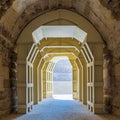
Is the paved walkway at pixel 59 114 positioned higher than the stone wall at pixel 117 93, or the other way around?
the stone wall at pixel 117 93

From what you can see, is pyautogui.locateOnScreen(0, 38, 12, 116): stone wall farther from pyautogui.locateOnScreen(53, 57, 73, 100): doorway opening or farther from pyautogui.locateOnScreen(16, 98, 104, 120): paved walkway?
pyautogui.locateOnScreen(53, 57, 73, 100): doorway opening

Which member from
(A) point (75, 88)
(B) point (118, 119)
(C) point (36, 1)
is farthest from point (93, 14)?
(A) point (75, 88)

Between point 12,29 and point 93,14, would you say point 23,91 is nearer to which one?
point 12,29

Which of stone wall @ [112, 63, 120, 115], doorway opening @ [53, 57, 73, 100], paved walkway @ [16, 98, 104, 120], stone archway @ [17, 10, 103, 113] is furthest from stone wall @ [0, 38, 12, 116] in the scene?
doorway opening @ [53, 57, 73, 100]

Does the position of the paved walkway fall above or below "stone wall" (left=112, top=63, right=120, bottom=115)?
below

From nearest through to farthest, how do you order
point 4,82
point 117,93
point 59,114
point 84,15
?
point 117,93 < point 4,82 < point 59,114 < point 84,15

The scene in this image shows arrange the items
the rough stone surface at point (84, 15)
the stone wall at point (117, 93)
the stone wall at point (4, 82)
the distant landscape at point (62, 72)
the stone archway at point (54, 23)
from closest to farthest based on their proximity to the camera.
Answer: the rough stone surface at point (84, 15) → the stone wall at point (4, 82) → the stone wall at point (117, 93) → the stone archway at point (54, 23) → the distant landscape at point (62, 72)

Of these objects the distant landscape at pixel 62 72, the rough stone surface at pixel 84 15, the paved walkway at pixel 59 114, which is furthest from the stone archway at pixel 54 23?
the distant landscape at pixel 62 72

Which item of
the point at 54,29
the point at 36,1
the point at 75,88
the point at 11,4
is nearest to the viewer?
the point at 11,4

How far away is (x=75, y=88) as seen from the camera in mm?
19406

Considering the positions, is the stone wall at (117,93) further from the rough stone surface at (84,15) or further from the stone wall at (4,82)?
the stone wall at (4,82)

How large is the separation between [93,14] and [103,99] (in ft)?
10.3

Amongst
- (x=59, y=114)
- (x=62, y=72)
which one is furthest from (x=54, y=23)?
(x=62, y=72)

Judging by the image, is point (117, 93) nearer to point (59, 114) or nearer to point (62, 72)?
point (59, 114)
